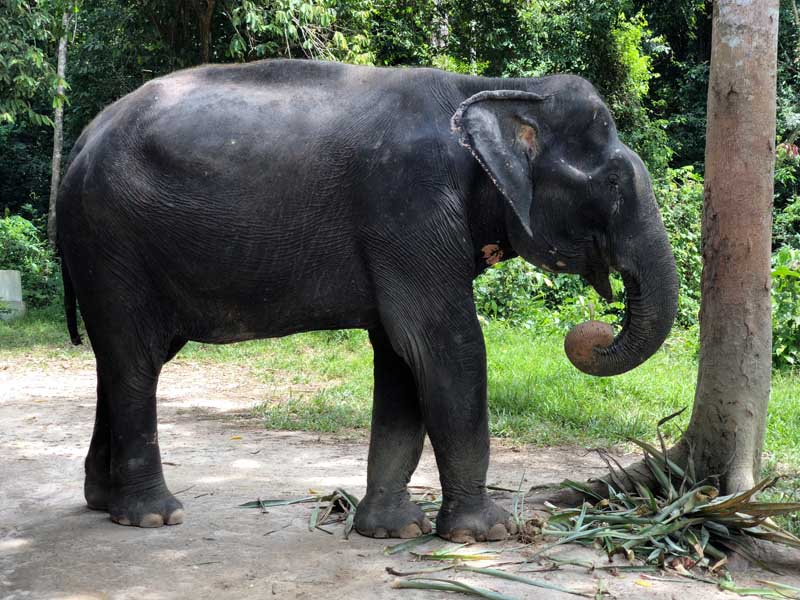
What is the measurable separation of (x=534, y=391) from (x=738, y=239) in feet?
10.1

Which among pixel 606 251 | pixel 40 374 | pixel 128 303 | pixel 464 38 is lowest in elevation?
pixel 40 374

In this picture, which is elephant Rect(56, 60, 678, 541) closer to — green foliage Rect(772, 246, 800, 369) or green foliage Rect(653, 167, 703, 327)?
green foliage Rect(772, 246, 800, 369)

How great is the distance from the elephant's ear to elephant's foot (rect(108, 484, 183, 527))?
2.05m

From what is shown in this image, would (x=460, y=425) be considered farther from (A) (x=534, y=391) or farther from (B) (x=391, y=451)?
(A) (x=534, y=391)

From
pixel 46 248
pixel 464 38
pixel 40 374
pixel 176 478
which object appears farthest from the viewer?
pixel 46 248

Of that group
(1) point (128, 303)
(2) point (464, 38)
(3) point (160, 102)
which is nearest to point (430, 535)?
(1) point (128, 303)

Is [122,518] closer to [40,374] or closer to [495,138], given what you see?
[495,138]

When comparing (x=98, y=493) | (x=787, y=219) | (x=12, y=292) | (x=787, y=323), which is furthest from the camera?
(x=787, y=219)

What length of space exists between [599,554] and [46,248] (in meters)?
16.6

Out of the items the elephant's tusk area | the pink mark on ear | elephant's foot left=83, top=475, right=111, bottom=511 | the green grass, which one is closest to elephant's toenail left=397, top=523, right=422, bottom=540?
the elephant's tusk area

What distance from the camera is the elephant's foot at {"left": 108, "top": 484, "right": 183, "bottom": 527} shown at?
4109 mm

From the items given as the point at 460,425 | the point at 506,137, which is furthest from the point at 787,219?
the point at 460,425

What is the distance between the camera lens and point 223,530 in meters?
4.06

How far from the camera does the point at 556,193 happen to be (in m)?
3.88
